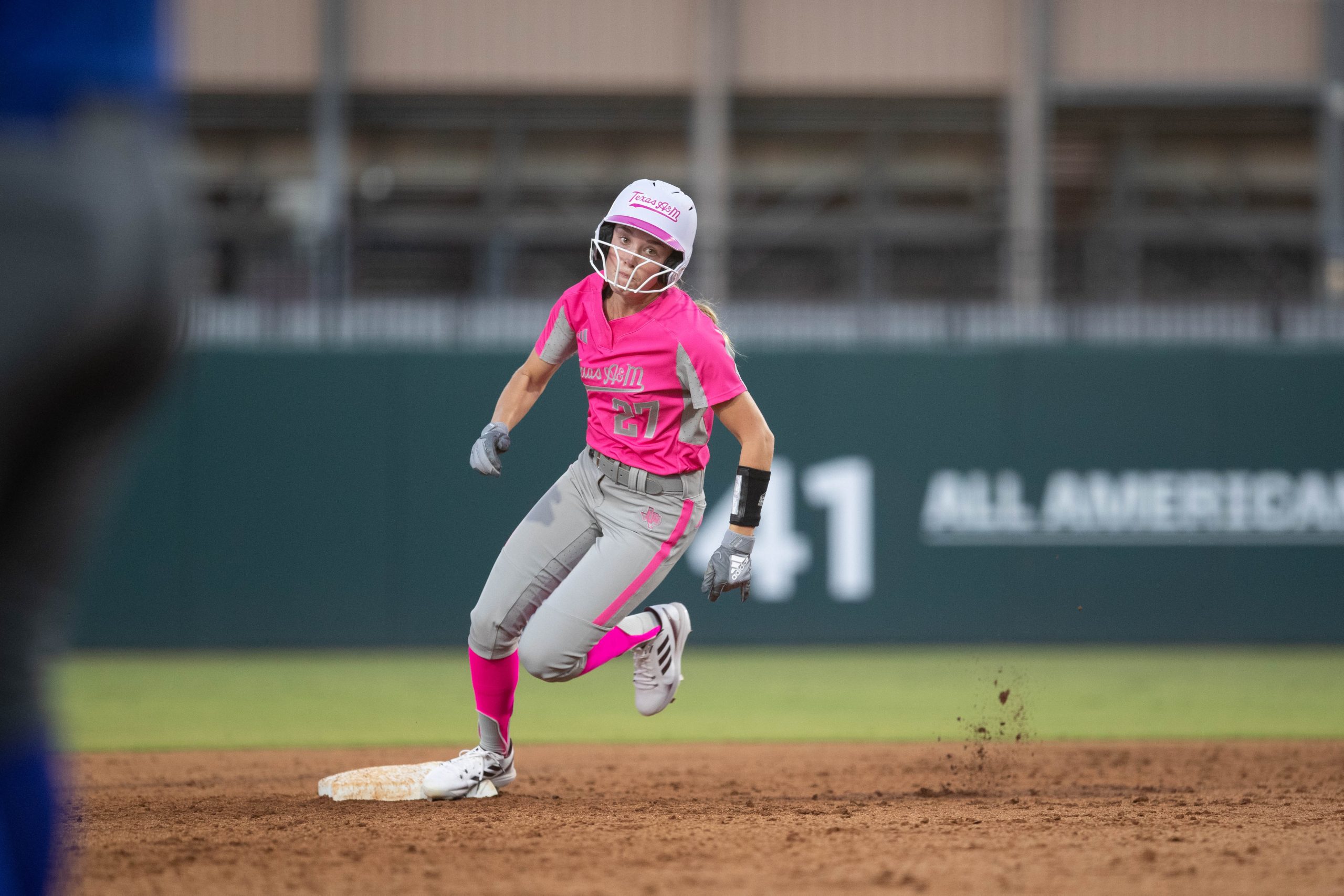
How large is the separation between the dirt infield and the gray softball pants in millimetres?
632

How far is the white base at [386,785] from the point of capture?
17.4ft

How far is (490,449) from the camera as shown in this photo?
5.20 m

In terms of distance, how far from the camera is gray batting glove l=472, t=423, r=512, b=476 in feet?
17.0

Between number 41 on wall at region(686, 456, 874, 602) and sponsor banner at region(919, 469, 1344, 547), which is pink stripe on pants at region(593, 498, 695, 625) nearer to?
number 41 on wall at region(686, 456, 874, 602)

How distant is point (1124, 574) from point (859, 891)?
8.90 meters

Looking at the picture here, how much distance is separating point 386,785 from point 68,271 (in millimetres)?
4047

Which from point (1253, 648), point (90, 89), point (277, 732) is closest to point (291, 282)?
point (277, 732)

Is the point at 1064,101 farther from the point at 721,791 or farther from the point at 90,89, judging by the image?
the point at 90,89

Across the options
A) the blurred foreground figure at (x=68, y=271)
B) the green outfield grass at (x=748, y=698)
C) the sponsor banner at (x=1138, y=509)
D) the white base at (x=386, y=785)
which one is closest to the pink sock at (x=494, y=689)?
the white base at (x=386, y=785)

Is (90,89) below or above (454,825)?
above

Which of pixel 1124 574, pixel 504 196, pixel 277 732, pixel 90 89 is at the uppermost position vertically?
pixel 504 196

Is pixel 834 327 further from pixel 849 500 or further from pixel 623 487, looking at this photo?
pixel 623 487

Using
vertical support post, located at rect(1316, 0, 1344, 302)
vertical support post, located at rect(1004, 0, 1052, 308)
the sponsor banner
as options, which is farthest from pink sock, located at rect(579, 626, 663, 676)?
vertical support post, located at rect(1316, 0, 1344, 302)

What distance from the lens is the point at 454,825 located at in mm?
4750
